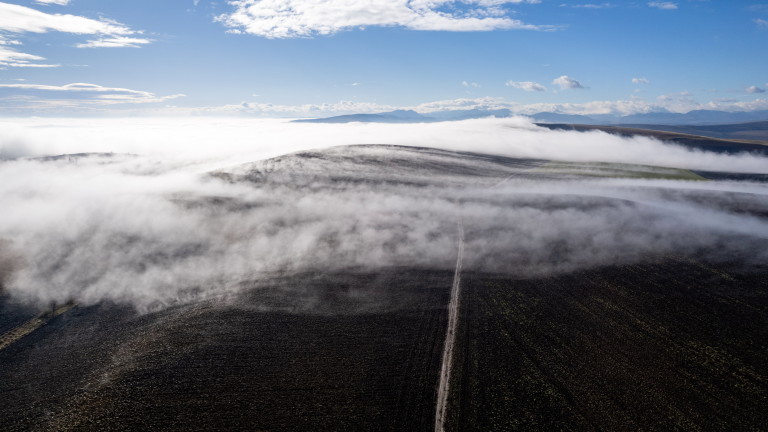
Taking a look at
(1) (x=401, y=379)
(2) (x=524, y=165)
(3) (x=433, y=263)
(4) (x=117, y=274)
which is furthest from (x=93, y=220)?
(2) (x=524, y=165)

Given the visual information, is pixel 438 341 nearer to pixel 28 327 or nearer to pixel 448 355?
pixel 448 355

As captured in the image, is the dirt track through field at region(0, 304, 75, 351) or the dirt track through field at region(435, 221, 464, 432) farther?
the dirt track through field at region(0, 304, 75, 351)

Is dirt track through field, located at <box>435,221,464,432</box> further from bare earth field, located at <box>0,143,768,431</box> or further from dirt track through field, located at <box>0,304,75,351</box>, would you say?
dirt track through field, located at <box>0,304,75,351</box>

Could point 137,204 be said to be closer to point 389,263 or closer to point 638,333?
point 389,263

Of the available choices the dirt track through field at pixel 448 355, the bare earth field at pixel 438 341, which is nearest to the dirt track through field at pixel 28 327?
the bare earth field at pixel 438 341

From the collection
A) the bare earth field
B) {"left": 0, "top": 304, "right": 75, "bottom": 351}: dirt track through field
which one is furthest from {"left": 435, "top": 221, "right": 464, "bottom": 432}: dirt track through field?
{"left": 0, "top": 304, "right": 75, "bottom": 351}: dirt track through field

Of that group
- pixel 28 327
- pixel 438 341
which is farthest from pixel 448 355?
pixel 28 327

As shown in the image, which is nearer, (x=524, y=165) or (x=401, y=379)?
(x=401, y=379)

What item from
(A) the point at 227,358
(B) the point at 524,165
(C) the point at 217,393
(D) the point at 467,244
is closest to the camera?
(C) the point at 217,393
